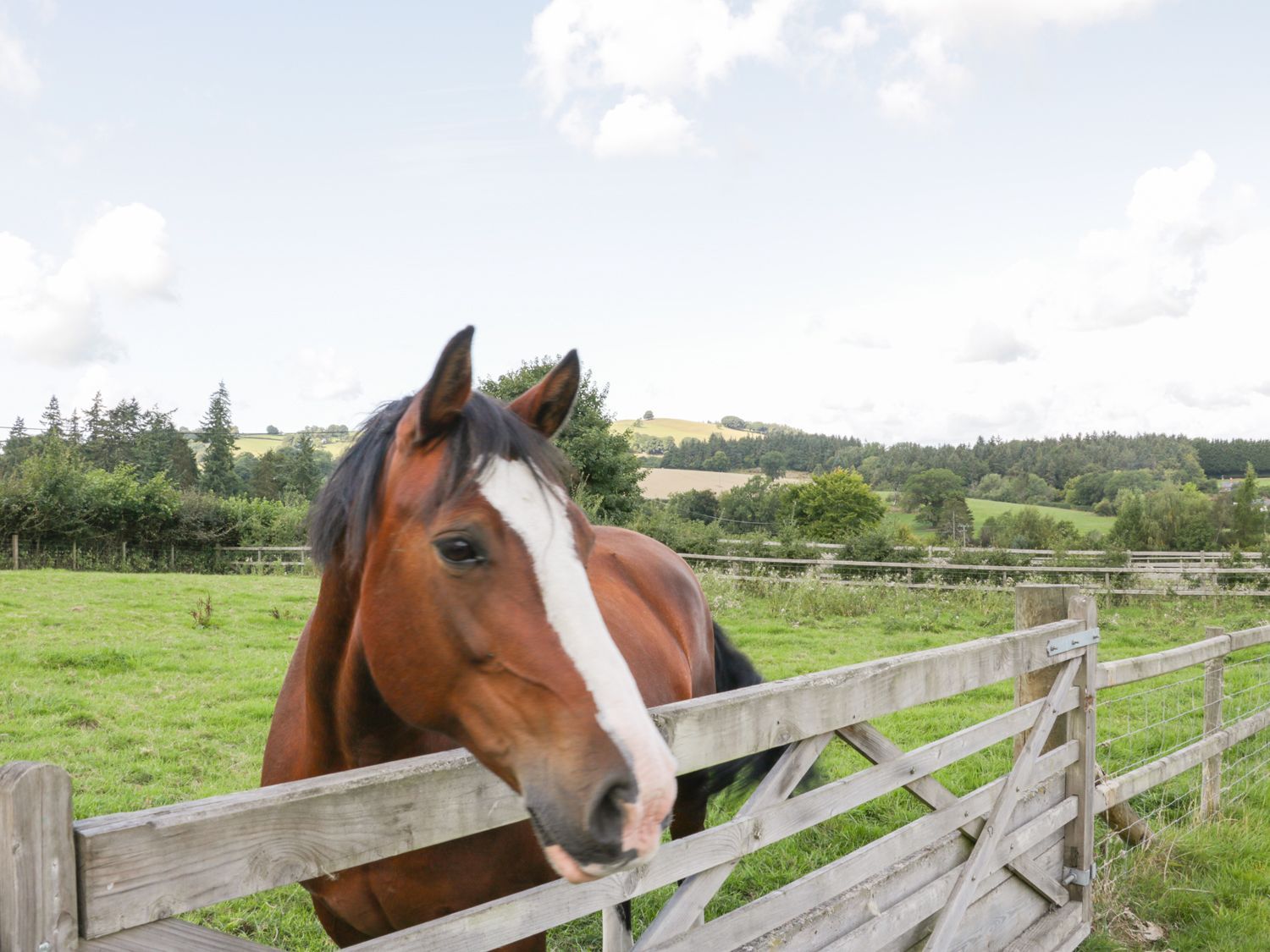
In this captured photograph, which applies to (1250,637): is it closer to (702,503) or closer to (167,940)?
(167,940)

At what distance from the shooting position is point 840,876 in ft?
8.41

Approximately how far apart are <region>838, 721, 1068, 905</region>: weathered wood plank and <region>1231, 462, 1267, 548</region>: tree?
107ft

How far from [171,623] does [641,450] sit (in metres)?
25.1

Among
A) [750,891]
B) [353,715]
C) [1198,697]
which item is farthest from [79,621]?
[1198,697]

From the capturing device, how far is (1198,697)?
8.66m

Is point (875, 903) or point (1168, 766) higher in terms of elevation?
point (875, 903)

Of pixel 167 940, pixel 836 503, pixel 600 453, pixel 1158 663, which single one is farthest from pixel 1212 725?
pixel 836 503

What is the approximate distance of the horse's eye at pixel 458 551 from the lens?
1562mm

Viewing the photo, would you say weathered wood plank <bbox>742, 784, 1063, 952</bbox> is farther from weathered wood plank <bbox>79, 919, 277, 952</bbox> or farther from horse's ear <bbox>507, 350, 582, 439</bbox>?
horse's ear <bbox>507, 350, 582, 439</bbox>

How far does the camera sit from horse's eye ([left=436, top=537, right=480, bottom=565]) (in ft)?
5.12

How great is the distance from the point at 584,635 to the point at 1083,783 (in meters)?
3.65

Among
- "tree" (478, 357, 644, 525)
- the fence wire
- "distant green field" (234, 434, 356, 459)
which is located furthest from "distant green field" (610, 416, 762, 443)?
the fence wire

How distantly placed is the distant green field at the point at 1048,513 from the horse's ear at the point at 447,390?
181ft

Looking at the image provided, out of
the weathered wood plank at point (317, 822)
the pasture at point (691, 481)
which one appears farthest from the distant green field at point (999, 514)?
the weathered wood plank at point (317, 822)
